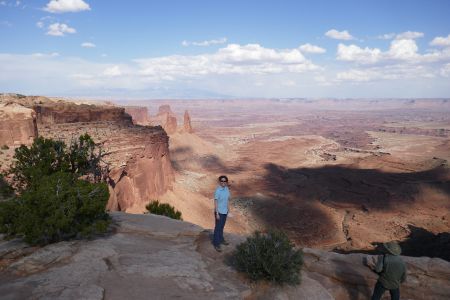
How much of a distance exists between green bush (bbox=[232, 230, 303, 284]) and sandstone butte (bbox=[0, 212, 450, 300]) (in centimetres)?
22

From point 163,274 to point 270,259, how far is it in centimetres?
254

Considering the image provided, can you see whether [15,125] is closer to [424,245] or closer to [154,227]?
[154,227]

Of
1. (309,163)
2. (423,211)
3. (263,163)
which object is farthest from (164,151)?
(309,163)

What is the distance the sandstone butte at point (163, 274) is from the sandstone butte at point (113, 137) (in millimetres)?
13504

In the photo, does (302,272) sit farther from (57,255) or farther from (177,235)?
(57,255)

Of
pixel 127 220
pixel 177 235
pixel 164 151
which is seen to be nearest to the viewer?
pixel 177 235

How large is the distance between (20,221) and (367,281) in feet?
30.4

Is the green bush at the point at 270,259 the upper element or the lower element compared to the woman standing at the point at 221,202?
lower

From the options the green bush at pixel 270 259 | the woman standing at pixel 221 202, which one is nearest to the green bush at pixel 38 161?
the woman standing at pixel 221 202

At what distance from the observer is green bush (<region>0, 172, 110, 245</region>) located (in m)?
9.63

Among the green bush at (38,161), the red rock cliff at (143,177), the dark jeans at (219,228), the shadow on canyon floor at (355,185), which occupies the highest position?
the green bush at (38,161)

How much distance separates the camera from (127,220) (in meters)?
13.4

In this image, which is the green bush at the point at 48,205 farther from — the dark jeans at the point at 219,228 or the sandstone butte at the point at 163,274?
the dark jeans at the point at 219,228

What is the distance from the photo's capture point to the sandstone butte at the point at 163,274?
24.7 ft
